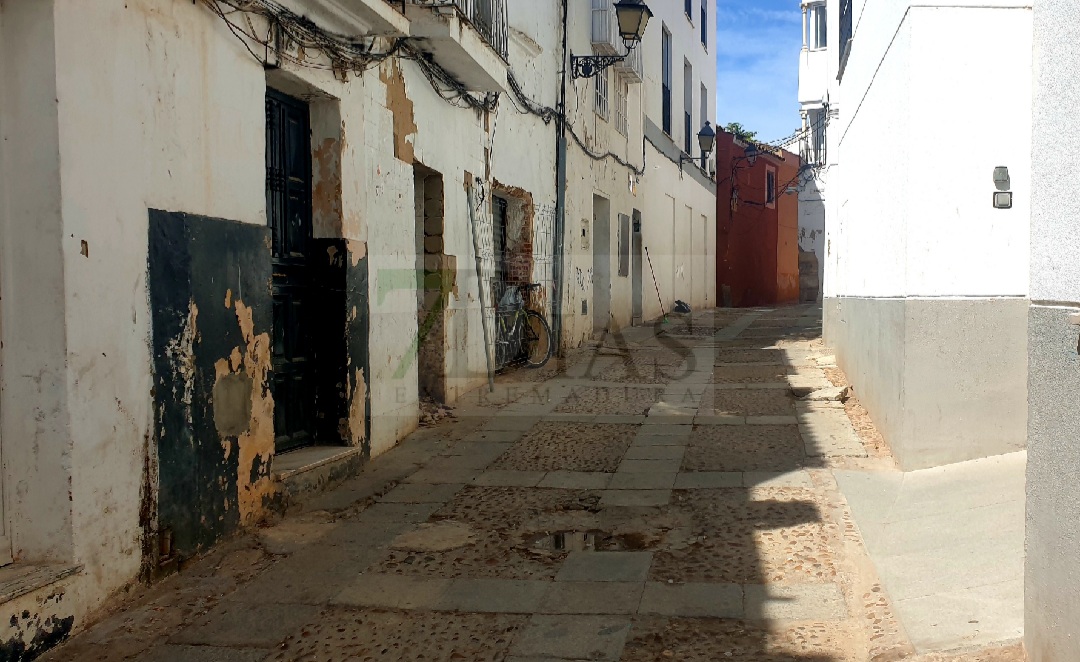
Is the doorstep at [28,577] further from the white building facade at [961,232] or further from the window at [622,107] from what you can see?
the window at [622,107]

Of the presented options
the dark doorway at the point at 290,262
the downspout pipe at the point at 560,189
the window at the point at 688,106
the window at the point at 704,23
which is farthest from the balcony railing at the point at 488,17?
the window at the point at 704,23

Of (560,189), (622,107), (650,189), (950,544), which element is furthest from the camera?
(650,189)

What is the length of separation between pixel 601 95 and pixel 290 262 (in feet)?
31.6

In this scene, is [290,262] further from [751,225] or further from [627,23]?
[751,225]

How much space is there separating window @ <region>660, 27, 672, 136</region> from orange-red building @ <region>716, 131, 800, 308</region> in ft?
23.0

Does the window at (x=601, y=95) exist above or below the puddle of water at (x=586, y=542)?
above

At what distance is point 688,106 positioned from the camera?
2181 cm

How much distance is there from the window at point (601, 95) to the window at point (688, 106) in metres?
7.26

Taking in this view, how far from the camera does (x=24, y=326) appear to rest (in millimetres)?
3307

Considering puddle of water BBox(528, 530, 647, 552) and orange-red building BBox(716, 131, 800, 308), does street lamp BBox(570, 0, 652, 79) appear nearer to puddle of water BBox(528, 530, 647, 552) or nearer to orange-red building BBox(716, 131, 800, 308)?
puddle of water BBox(528, 530, 647, 552)

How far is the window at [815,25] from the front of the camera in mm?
22453

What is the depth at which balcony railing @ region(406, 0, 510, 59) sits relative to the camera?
23.3 feet

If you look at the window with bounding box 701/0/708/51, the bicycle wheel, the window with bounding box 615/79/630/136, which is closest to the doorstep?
the bicycle wheel

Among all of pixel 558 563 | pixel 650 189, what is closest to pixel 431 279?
pixel 558 563
